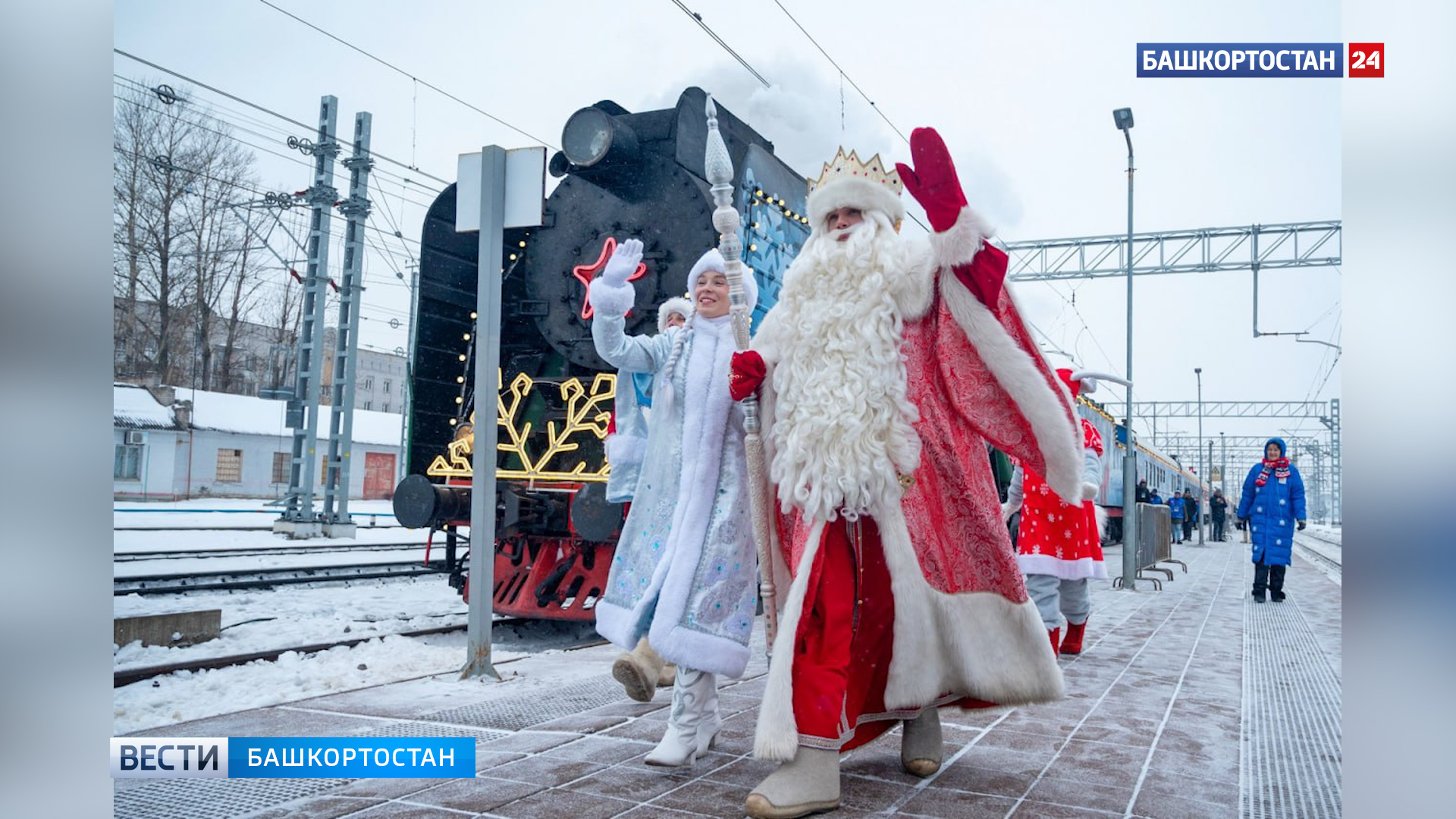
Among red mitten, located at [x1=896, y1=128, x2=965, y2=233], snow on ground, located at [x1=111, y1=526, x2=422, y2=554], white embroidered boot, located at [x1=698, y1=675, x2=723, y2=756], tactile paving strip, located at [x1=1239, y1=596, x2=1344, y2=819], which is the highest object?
red mitten, located at [x1=896, y1=128, x2=965, y2=233]

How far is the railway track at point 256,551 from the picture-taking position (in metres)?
10.8

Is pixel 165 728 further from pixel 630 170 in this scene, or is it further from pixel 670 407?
pixel 630 170

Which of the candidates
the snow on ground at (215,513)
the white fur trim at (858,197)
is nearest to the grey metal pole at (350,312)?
the snow on ground at (215,513)

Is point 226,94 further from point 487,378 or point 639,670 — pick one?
point 639,670

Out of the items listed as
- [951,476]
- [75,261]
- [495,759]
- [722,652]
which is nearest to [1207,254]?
[951,476]

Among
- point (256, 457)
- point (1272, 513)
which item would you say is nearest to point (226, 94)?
point (1272, 513)

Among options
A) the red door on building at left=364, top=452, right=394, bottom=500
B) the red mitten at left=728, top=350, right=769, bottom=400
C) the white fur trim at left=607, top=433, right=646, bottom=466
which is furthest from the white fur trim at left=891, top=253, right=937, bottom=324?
the red door on building at left=364, top=452, right=394, bottom=500

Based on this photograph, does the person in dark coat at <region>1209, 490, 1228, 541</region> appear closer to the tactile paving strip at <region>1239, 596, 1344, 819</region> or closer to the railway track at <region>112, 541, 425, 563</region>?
the railway track at <region>112, 541, 425, 563</region>

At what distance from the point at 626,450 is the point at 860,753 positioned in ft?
4.73

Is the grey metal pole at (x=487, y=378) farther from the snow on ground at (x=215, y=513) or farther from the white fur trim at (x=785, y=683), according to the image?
the snow on ground at (x=215, y=513)

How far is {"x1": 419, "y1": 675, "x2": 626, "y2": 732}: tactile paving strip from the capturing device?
358 cm

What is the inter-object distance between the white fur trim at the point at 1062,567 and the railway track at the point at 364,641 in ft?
8.24

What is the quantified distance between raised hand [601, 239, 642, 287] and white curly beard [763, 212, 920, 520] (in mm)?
645

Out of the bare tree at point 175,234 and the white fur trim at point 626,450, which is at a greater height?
the bare tree at point 175,234
